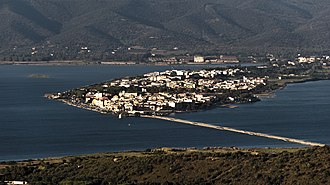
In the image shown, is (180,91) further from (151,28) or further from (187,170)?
(151,28)

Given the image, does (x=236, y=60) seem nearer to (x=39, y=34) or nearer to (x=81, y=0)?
(x=39, y=34)

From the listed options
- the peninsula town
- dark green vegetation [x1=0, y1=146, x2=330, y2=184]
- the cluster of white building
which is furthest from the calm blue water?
dark green vegetation [x1=0, y1=146, x2=330, y2=184]

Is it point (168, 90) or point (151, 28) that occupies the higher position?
point (151, 28)

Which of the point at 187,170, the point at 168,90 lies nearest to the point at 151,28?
the point at 168,90

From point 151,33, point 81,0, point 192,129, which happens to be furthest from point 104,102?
point 81,0

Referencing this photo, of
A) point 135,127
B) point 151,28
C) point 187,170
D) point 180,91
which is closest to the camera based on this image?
point 187,170

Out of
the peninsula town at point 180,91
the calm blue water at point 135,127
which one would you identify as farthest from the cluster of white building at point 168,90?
the calm blue water at point 135,127
